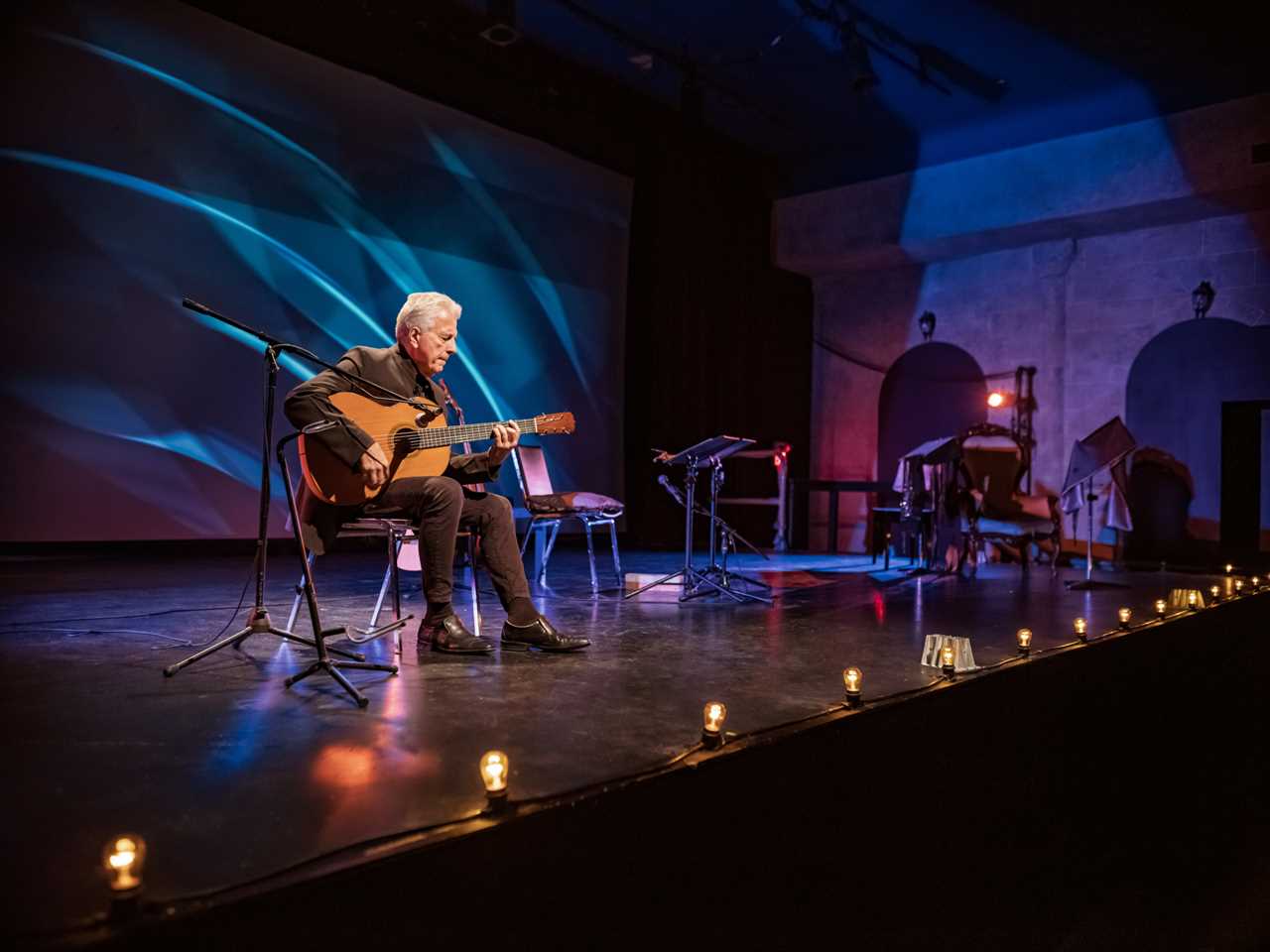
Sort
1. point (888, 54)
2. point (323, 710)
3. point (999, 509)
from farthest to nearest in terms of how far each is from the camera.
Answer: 1. point (888, 54)
2. point (999, 509)
3. point (323, 710)

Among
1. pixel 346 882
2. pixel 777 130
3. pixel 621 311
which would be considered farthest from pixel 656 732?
pixel 777 130

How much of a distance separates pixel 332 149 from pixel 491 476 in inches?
171

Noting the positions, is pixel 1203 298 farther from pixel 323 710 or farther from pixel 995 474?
pixel 323 710

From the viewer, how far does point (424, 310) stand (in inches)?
125

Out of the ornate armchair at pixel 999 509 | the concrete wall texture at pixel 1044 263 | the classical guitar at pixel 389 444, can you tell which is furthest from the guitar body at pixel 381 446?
the concrete wall texture at pixel 1044 263

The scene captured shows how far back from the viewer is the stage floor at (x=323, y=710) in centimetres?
141

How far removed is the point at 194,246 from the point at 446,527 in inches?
157

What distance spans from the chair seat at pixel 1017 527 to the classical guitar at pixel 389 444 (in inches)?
182

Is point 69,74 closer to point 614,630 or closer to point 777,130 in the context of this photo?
point 614,630

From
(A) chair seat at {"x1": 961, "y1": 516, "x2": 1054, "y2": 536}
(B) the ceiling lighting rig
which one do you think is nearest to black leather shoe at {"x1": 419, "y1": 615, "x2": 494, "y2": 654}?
(A) chair seat at {"x1": 961, "y1": 516, "x2": 1054, "y2": 536}

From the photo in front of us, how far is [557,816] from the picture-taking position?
1515 mm

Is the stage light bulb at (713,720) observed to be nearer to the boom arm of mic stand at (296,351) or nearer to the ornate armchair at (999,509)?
the boom arm of mic stand at (296,351)

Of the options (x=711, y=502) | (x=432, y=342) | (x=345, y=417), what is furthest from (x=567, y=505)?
(x=345, y=417)

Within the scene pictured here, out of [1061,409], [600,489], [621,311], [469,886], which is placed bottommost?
[469,886]
